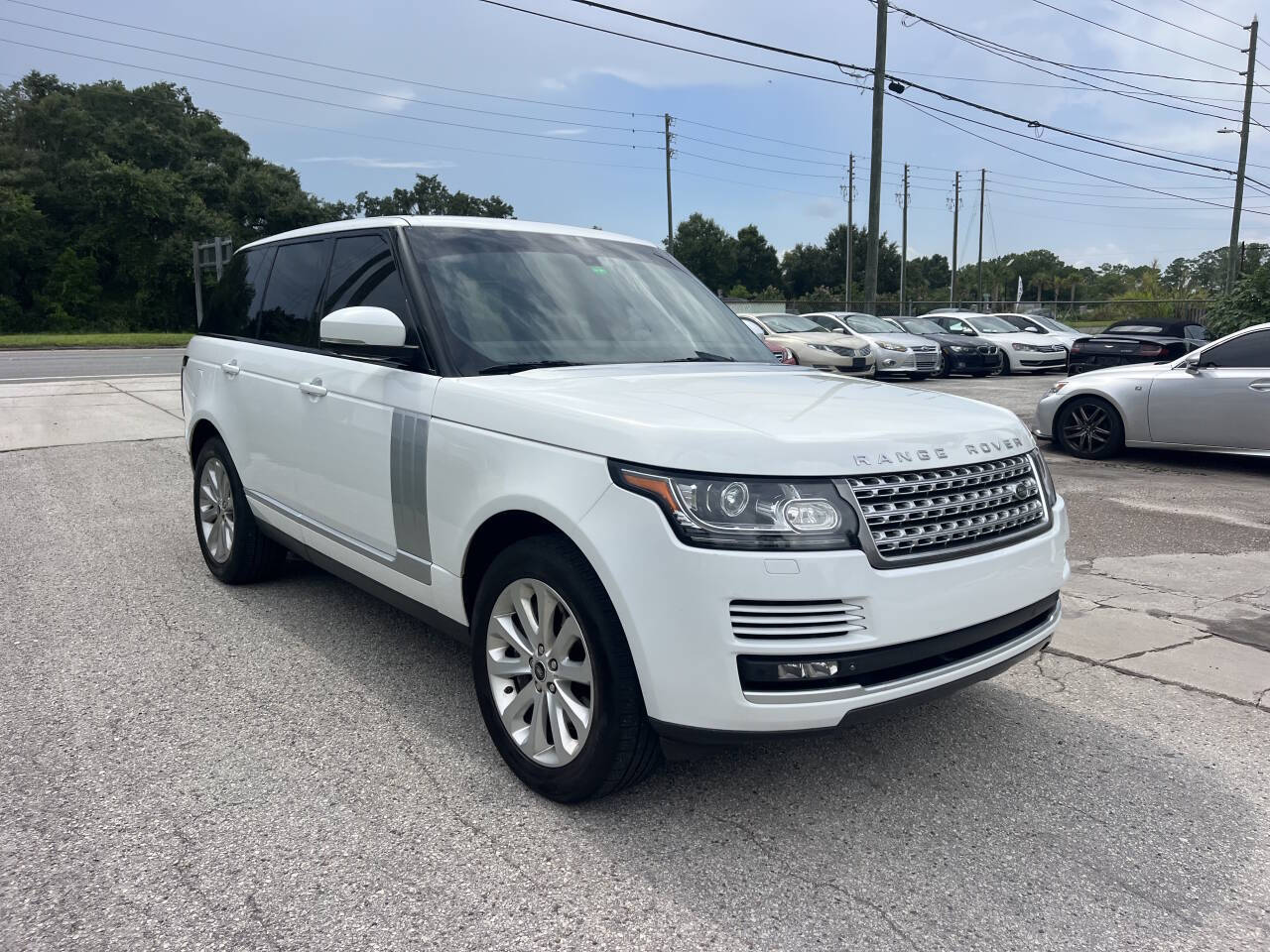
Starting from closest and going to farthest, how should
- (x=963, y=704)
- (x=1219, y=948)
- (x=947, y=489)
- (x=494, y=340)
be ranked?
(x=1219, y=948)
(x=947, y=489)
(x=494, y=340)
(x=963, y=704)

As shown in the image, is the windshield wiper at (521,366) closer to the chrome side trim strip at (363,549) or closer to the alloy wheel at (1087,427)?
the chrome side trim strip at (363,549)

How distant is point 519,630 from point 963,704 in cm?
190

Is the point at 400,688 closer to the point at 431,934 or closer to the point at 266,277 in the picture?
the point at 431,934

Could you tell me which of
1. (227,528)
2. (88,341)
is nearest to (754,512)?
(227,528)

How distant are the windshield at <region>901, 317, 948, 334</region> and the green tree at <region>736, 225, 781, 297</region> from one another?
3222 inches

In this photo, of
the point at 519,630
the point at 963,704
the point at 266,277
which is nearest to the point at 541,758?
the point at 519,630

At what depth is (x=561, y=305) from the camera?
3.95 meters

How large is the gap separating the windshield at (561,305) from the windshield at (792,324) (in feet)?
60.7

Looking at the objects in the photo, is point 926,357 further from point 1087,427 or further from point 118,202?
point 118,202

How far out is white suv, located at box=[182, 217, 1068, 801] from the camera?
2598 mm

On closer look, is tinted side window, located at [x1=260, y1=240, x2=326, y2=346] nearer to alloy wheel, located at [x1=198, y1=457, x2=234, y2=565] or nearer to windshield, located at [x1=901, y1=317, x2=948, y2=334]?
alloy wheel, located at [x1=198, y1=457, x2=234, y2=565]

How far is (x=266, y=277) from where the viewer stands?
5195mm

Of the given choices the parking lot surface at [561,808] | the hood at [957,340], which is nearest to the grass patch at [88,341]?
the hood at [957,340]

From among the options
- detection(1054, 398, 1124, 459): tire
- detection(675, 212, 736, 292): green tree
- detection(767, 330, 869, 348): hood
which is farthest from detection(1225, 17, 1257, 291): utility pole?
detection(675, 212, 736, 292): green tree
